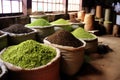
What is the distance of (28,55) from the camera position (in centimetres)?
222

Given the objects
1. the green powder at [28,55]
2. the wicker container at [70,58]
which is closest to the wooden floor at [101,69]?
the wicker container at [70,58]

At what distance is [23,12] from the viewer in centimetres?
445

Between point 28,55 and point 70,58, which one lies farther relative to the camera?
point 70,58

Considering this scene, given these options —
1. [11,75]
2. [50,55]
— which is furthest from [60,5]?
[11,75]

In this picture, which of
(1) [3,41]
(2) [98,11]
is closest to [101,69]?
(1) [3,41]

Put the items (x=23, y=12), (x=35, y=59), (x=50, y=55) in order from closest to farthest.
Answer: (x=35, y=59) < (x=50, y=55) < (x=23, y=12)

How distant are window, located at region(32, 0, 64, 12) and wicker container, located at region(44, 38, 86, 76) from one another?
2.32m

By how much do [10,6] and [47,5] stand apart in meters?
1.63

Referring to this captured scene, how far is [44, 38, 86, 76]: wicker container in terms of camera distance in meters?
2.79

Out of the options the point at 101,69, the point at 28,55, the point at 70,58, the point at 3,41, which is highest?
the point at 3,41

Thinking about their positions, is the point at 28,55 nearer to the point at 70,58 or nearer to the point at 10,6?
the point at 70,58

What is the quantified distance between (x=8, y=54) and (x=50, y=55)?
1.72ft

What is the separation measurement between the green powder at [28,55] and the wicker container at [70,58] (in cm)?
37

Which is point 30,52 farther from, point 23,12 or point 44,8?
point 44,8
